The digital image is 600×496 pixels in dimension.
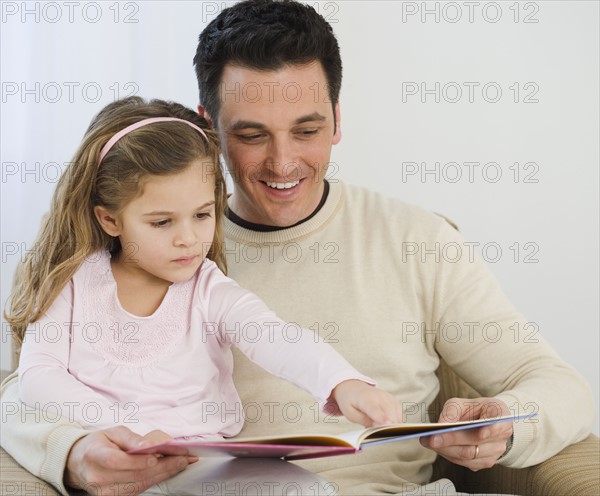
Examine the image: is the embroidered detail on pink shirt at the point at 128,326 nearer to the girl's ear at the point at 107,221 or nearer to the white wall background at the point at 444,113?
the girl's ear at the point at 107,221

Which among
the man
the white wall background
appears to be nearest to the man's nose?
the man

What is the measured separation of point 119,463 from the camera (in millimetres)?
1357

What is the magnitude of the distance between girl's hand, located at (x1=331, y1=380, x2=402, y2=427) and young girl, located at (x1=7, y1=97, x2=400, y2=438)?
120 millimetres

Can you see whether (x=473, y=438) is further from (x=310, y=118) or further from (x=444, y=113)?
(x=444, y=113)

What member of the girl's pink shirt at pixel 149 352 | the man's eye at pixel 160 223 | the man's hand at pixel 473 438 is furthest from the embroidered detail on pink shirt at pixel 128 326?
the man's hand at pixel 473 438

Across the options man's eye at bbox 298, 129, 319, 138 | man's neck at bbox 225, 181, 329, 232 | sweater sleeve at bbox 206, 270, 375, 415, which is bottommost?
sweater sleeve at bbox 206, 270, 375, 415

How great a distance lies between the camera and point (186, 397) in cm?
164

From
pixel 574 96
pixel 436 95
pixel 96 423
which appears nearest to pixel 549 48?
pixel 574 96

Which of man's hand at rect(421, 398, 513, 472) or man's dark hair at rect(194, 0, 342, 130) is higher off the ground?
man's dark hair at rect(194, 0, 342, 130)

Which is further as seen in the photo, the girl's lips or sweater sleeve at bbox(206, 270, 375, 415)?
the girl's lips

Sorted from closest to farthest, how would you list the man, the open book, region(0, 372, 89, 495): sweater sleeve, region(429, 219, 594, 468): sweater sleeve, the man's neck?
1. the open book
2. region(0, 372, 89, 495): sweater sleeve
3. region(429, 219, 594, 468): sweater sleeve
4. the man
5. the man's neck

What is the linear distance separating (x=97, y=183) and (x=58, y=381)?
36cm

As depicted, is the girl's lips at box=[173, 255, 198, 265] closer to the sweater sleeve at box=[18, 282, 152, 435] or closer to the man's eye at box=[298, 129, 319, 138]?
the sweater sleeve at box=[18, 282, 152, 435]

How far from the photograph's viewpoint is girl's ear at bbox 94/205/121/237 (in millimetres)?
1675
